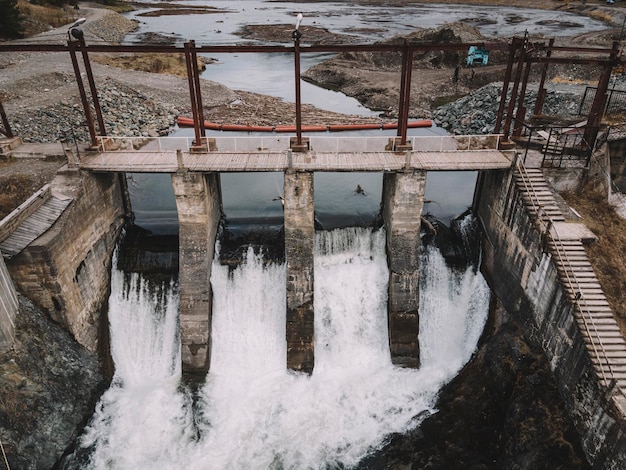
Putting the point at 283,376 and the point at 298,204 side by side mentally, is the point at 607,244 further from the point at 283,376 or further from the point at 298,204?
the point at 283,376

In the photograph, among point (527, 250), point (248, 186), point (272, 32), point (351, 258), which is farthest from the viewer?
point (272, 32)

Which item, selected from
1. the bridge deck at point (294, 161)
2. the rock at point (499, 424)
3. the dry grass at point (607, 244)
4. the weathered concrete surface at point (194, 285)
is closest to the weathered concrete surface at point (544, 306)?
the rock at point (499, 424)

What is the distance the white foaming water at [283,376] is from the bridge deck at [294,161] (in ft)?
14.8

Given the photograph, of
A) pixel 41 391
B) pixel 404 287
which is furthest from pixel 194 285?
pixel 404 287

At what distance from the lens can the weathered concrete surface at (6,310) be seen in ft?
54.2

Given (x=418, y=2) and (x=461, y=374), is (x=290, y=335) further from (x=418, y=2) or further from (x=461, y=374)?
(x=418, y=2)

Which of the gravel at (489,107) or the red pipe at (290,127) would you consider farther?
the gravel at (489,107)

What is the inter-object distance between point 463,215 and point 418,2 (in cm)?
15979

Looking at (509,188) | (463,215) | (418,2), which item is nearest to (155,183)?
(463,215)

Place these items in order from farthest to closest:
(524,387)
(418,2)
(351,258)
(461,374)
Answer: (418,2) < (351,258) < (461,374) < (524,387)

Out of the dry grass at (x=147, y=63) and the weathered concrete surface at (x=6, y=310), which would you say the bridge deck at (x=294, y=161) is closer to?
the weathered concrete surface at (x=6, y=310)

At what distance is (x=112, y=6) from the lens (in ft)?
407

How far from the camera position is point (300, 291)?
22.4 metres

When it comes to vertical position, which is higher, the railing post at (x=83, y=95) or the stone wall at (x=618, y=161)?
the railing post at (x=83, y=95)
